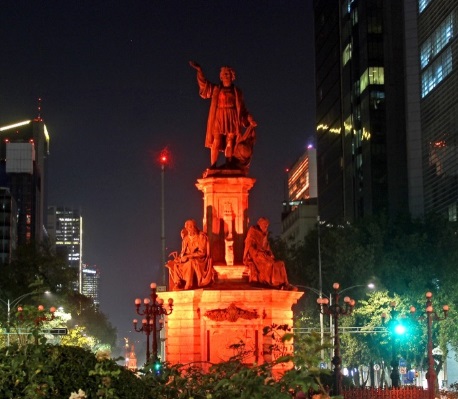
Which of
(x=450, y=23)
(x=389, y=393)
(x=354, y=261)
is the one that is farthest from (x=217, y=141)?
(x=450, y=23)

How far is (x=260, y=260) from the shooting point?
127 feet

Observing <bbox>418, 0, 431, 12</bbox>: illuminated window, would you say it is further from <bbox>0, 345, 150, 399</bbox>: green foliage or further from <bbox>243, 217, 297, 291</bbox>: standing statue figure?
<bbox>0, 345, 150, 399</bbox>: green foliage

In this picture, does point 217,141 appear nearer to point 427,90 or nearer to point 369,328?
point 369,328

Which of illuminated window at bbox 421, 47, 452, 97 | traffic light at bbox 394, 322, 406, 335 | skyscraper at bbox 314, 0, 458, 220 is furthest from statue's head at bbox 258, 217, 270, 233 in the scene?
illuminated window at bbox 421, 47, 452, 97

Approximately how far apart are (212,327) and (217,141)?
645 cm

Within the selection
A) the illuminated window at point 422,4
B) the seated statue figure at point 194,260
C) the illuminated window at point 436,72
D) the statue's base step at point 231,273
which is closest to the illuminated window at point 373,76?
the illuminated window at point 422,4

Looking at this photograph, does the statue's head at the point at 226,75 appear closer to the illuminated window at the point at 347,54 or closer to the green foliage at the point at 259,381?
the green foliage at the point at 259,381

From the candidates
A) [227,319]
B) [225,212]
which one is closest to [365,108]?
[225,212]

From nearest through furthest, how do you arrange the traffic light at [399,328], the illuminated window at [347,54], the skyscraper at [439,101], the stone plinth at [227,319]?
1. the stone plinth at [227,319]
2. the traffic light at [399,328]
3. the skyscraper at [439,101]
4. the illuminated window at [347,54]

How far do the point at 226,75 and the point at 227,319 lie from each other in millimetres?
8280

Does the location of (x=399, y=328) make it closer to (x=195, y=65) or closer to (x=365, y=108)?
(x=195, y=65)

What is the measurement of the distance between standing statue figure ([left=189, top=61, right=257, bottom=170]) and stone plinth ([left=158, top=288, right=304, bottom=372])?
4.76m

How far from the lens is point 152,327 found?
52.9 meters

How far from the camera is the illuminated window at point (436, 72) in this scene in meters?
87.3
